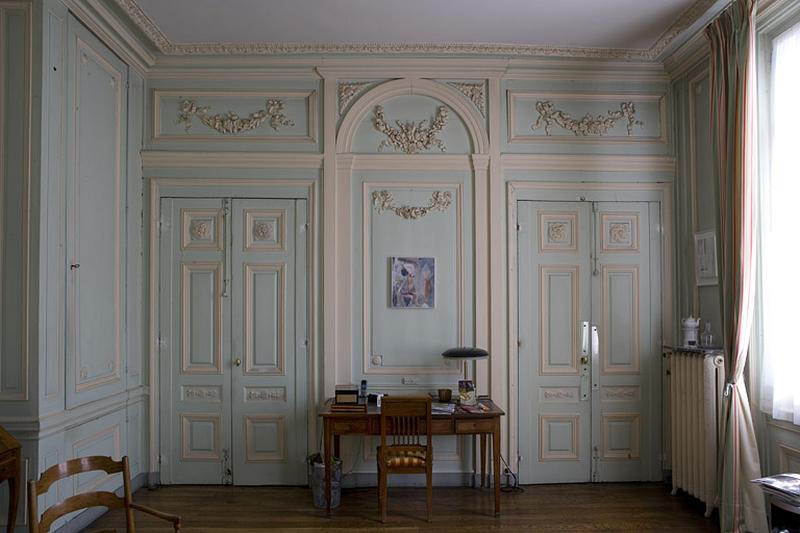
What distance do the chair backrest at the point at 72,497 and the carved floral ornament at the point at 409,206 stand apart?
2970mm

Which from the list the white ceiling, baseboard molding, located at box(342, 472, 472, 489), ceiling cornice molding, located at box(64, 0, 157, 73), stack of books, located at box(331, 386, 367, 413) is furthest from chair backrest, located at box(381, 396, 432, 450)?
ceiling cornice molding, located at box(64, 0, 157, 73)

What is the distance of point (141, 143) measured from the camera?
17.1ft

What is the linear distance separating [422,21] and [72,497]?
3.89 metres

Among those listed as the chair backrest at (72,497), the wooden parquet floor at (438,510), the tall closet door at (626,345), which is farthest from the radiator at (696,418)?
the chair backrest at (72,497)

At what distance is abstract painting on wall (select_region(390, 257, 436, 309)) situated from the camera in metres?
5.18

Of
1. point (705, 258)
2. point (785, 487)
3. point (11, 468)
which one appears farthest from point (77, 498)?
point (705, 258)

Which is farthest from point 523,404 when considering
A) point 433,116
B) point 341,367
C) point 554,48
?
point 554,48

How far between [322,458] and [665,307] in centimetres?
319

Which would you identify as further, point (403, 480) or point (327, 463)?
point (403, 480)

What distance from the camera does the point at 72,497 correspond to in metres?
2.78

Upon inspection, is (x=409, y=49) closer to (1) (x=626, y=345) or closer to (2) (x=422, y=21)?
(2) (x=422, y=21)

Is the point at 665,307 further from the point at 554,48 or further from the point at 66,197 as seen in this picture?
the point at 66,197

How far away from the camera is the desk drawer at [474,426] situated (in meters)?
4.50

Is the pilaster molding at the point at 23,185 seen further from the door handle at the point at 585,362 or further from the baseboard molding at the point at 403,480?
the door handle at the point at 585,362
